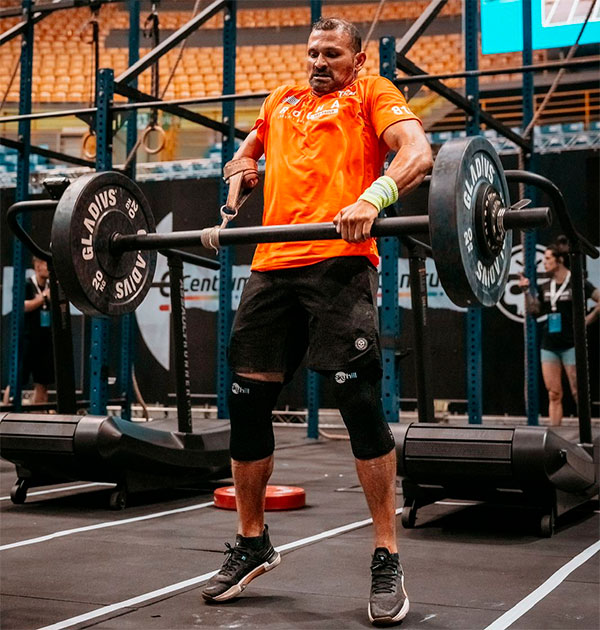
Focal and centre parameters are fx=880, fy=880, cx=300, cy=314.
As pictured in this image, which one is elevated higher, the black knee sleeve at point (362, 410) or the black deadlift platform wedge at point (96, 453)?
the black knee sleeve at point (362, 410)

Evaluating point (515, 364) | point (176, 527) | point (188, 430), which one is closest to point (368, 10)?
point (515, 364)

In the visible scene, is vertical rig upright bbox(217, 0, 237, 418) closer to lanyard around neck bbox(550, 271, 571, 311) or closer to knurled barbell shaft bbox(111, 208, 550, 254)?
lanyard around neck bbox(550, 271, 571, 311)

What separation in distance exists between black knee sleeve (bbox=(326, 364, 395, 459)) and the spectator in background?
3.99 meters

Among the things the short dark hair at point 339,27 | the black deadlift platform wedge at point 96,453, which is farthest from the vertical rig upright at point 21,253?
the short dark hair at point 339,27

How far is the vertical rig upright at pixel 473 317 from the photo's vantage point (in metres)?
4.44

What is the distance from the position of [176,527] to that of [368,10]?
950 centimetres

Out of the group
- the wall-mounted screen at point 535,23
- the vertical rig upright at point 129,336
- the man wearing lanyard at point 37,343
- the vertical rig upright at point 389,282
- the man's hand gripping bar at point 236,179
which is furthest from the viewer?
the man wearing lanyard at point 37,343

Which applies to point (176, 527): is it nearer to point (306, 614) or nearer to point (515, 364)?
point (306, 614)

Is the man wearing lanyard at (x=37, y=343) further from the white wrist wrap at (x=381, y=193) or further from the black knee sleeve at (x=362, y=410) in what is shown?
the white wrist wrap at (x=381, y=193)

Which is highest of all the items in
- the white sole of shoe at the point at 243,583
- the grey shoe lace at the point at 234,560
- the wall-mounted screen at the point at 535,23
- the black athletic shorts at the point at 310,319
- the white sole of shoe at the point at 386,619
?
the wall-mounted screen at the point at 535,23

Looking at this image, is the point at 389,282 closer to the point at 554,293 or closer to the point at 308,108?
the point at 308,108

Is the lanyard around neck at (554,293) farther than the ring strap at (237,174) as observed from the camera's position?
Yes

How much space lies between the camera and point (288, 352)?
2.10 meters

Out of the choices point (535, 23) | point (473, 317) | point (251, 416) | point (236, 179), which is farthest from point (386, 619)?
point (535, 23)
